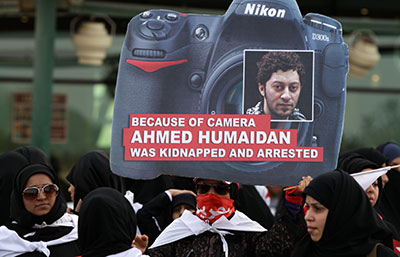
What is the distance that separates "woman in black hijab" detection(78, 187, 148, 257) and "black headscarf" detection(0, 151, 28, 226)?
63.7 inches

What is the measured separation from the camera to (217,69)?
13.8 feet

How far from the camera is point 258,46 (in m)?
4.21

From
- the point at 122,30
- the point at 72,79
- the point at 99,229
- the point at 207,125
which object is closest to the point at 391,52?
the point at 122,30

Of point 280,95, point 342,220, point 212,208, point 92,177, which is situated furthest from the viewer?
point 92,177

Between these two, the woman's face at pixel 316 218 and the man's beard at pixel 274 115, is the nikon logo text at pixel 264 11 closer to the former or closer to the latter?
the man's beard at pixel 274 115

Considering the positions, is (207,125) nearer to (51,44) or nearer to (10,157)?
(10,157)

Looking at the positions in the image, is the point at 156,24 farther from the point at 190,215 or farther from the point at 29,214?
the point at 29,214

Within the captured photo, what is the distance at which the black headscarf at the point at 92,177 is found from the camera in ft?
17.5

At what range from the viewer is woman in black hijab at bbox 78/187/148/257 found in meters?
3.71

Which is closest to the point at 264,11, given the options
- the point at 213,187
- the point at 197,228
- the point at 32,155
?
the point at 213,187

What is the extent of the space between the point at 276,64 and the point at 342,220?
975mm

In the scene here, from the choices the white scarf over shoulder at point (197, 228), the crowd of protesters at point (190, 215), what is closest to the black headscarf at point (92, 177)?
the crowd of protesters at point (190, 215)

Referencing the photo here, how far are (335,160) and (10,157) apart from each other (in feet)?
7.45

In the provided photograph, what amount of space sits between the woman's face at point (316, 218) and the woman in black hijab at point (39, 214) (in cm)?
161
